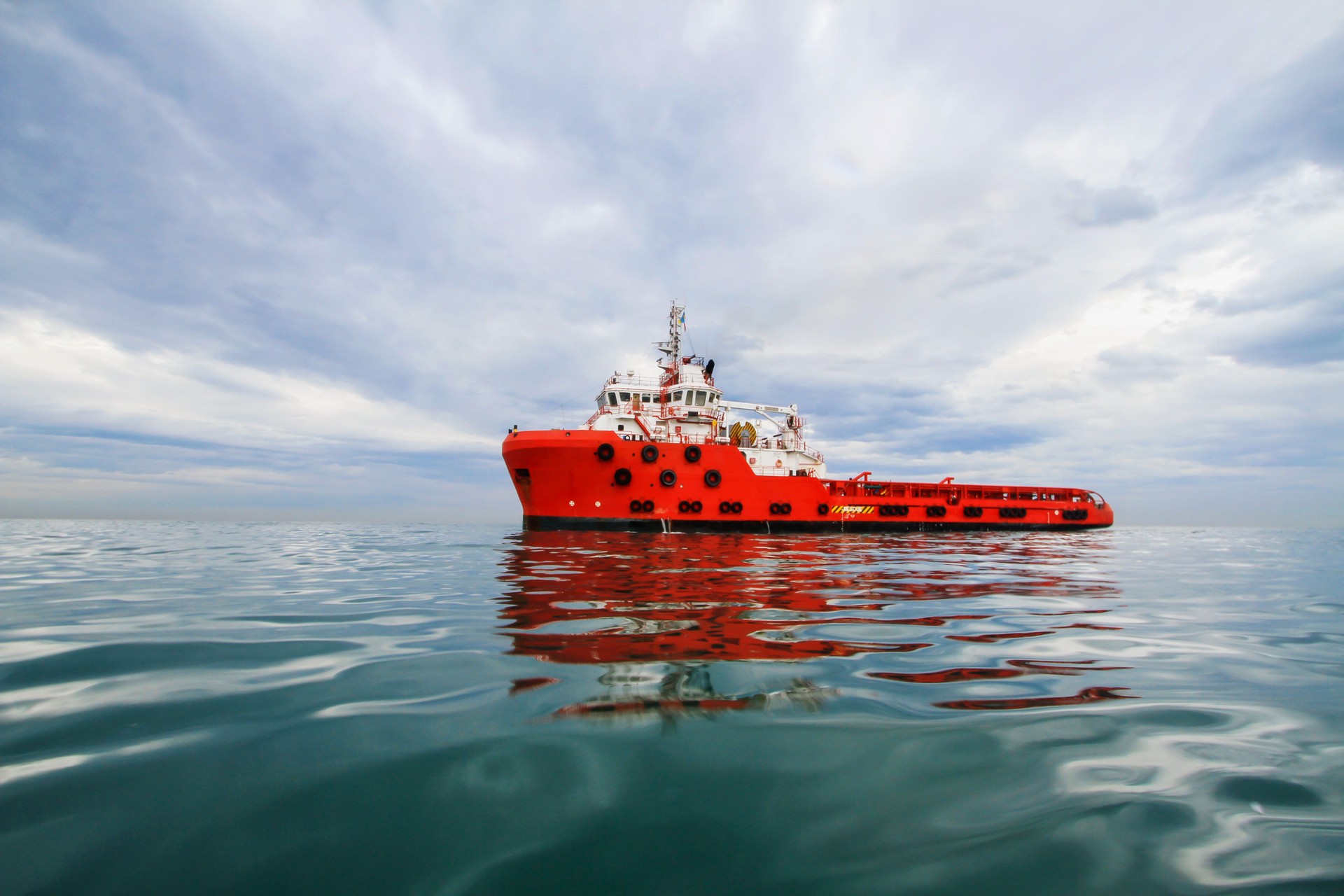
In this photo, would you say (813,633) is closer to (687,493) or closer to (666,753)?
(666,753)

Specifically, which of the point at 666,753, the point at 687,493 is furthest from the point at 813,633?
the point at 687,493

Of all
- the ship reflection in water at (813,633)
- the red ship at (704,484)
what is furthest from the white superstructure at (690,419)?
the ship reflection in water at (813,633)

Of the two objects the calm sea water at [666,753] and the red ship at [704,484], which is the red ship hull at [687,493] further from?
the calm sea water at [666,753]

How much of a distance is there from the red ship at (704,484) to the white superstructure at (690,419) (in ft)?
0.15

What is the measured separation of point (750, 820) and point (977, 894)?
1.67 feet

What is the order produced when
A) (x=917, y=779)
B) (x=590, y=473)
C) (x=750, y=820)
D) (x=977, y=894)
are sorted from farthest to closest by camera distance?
1. (x=590, y=473)
2. (x=917, y=779)
3. (x=750, y=820)
4. (x=977, y=894)

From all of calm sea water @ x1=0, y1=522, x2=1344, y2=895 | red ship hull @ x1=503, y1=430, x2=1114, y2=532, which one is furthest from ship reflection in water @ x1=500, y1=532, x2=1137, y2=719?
red ship hull @ x1=503, y1=430, x2=1114, y2=532

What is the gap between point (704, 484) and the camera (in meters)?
19.7

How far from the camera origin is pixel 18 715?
2.16 meters

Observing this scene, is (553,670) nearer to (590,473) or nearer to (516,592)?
(516,592)

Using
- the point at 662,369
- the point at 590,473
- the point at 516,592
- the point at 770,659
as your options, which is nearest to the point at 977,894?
the point at 770,659

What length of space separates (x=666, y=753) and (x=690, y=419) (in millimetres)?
20276

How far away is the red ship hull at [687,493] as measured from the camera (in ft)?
60.0

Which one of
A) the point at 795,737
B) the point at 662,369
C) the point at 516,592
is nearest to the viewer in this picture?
the point at 795,737
